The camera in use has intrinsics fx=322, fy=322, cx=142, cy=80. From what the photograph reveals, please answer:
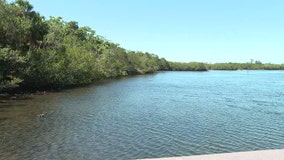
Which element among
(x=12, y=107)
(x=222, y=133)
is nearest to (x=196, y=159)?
(x=222, y=133)

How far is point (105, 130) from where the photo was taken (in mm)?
17797

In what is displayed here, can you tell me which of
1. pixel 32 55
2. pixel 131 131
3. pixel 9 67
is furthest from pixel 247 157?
pixel 32 55

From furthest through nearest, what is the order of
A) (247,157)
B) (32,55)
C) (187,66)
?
1. (187,66)
2. (32,55)
3. (247,157)

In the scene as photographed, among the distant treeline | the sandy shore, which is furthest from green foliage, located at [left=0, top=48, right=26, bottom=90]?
the sandy shore

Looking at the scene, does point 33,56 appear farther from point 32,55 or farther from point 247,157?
point 247,157

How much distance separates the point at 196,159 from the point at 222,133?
414 inches

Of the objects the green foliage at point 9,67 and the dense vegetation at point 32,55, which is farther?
the dense vegetation at point 32,55

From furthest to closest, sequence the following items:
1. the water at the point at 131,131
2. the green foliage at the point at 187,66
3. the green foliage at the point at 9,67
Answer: the green foliage at the point at 187,66 < the green foliage at the point at 9,67 < the water at the point at 131,131

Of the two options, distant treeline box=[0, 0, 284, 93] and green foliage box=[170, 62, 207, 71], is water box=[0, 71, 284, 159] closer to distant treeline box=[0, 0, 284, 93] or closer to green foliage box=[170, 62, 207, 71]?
distant treeline box=[0, 0, 284, 93]

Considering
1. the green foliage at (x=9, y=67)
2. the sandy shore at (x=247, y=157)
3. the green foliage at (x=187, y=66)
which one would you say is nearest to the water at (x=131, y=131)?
the green foliage at (x=9, y=67)

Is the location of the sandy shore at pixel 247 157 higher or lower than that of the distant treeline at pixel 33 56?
lower

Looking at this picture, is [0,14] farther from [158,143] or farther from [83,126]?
[158,143]

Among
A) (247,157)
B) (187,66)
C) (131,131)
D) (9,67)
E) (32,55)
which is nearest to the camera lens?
(247,157)

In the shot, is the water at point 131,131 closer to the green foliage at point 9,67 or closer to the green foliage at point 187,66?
the green foliage at point 9,67
